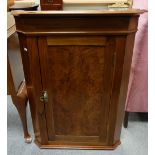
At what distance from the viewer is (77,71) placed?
1.07m

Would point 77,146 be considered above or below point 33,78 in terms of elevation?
below

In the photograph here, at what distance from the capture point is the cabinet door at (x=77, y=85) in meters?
1.00

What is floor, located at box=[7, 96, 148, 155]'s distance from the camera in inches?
54.2

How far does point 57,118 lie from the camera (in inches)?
49.9

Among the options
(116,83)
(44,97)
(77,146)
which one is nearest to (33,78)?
(44,97)

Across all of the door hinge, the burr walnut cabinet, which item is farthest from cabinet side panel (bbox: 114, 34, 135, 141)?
the door hinge

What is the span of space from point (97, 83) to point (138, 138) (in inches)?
26.5

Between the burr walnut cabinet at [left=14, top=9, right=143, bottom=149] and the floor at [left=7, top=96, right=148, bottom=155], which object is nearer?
the burr walnut cabinet at [left=14, top=9, right=143, bottom=149]

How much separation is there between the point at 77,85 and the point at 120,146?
24.7 inches

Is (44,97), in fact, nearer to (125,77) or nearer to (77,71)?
(77,71)

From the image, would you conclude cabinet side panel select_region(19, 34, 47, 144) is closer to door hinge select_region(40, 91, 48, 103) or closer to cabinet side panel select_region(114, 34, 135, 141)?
door hinge select_region(40, 91, 48, 103)

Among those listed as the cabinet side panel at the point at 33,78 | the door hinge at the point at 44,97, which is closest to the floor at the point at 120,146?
the cabinet side panel at the point at 33,78

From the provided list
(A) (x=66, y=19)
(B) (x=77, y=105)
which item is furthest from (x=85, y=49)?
(B) (x=77, y=105)

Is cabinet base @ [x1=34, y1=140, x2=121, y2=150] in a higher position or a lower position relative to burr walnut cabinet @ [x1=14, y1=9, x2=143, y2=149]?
lower
